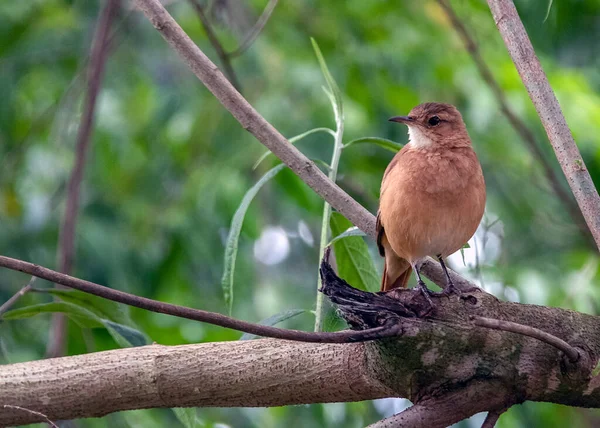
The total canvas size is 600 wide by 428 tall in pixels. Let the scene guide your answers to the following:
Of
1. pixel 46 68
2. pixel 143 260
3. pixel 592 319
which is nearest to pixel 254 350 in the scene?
pixel 592 319

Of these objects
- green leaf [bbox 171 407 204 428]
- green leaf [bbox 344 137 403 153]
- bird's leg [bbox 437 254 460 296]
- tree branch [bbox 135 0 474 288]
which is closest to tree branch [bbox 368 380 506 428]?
bird's leg [bbox 437 254 460 296]

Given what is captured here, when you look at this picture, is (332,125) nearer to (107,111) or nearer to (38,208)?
(107,111)

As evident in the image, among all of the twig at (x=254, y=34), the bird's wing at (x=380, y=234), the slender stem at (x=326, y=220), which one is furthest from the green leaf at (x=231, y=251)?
the twig at (x=254, y=34)

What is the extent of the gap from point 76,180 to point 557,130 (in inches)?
104

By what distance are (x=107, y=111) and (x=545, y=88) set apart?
4.06 metres

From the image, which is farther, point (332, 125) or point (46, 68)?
point (46, 68)

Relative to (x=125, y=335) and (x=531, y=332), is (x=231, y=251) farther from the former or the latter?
(x=531, y=332)

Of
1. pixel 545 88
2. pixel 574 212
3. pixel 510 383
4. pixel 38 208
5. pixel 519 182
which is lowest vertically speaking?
pixel 510 383

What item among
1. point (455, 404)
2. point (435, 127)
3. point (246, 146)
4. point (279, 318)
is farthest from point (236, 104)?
point (246, 146)

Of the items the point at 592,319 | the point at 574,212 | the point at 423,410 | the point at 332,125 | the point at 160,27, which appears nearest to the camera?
the point at 423,410

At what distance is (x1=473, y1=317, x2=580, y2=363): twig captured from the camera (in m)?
2.23

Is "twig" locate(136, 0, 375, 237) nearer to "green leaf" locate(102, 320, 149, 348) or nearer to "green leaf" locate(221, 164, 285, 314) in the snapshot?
"green leaf" locate(221, 164, 285, 314)

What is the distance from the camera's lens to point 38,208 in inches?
245

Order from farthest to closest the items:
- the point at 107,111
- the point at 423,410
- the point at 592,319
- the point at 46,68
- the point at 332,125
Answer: the point at 46,68 → the point at 107,111 → the point at 332,125 → the point at 592,319 → the point at 423,410
